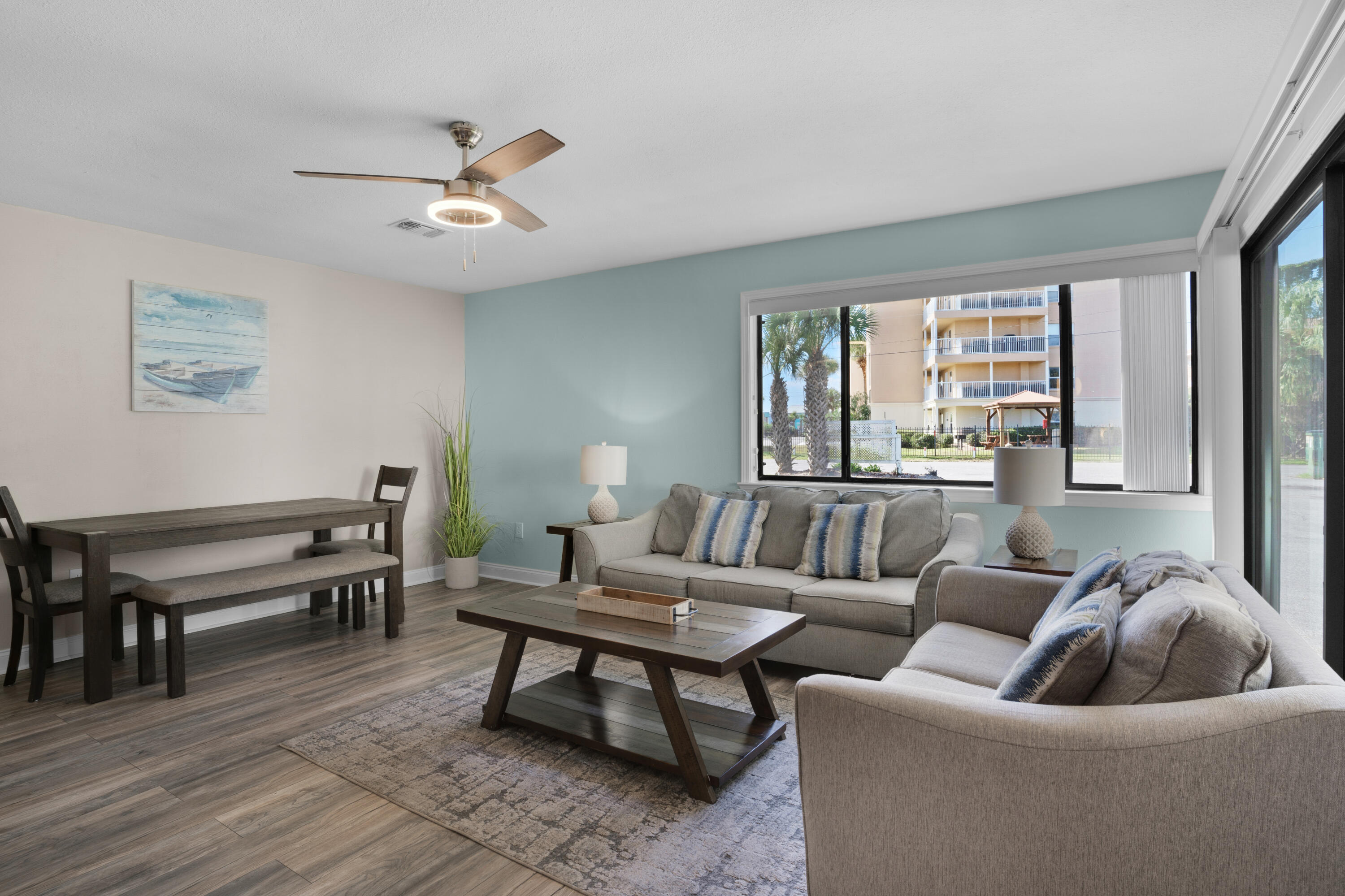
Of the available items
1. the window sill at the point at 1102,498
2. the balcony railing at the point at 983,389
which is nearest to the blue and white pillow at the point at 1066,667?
the window sill at the point at 1102,498

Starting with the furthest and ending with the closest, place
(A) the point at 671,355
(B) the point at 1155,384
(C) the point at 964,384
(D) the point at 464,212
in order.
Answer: (A) the point at 671,355 < (C) the point at 964,384 < (B) the point at 1155,384 < (D) the point at 464,212

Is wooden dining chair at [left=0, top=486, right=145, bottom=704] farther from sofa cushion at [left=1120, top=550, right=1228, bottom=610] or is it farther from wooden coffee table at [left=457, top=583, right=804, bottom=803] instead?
sofa cushion at [left=1120, top=550, right=1228, bottom=610]

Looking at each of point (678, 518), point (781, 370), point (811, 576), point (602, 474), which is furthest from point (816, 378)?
point (602, 474)

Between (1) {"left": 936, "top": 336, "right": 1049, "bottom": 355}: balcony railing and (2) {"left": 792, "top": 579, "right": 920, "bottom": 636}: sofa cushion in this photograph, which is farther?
(1) {"left": 936, "top": 336, "right": 1049, "bottom": 355}: balcony railing

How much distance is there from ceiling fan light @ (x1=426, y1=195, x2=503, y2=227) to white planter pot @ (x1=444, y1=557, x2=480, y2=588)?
3.25m

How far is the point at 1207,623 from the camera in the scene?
1.29m

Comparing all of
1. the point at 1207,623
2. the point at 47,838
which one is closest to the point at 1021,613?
the point at 1207,623

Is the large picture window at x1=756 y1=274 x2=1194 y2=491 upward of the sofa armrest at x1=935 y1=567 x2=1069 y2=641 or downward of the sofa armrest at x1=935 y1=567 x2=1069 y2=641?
upward

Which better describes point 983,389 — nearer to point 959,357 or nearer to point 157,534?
point 959,357

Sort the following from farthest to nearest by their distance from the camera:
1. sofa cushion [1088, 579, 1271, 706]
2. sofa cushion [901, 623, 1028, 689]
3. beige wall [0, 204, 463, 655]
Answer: beige wall [0, 204, 463, 655] < sofa cushion [901, 623, 1028, 689] < sofa cushion [1088, 579, 1271, 706]

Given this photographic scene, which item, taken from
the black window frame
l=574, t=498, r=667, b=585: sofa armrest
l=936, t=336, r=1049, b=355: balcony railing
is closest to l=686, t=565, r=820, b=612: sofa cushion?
l=574, t=498, r=667, b=585: sofa armrest

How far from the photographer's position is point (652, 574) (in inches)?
154

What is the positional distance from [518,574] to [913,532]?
3.36m

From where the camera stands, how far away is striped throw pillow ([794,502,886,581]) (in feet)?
11.9
